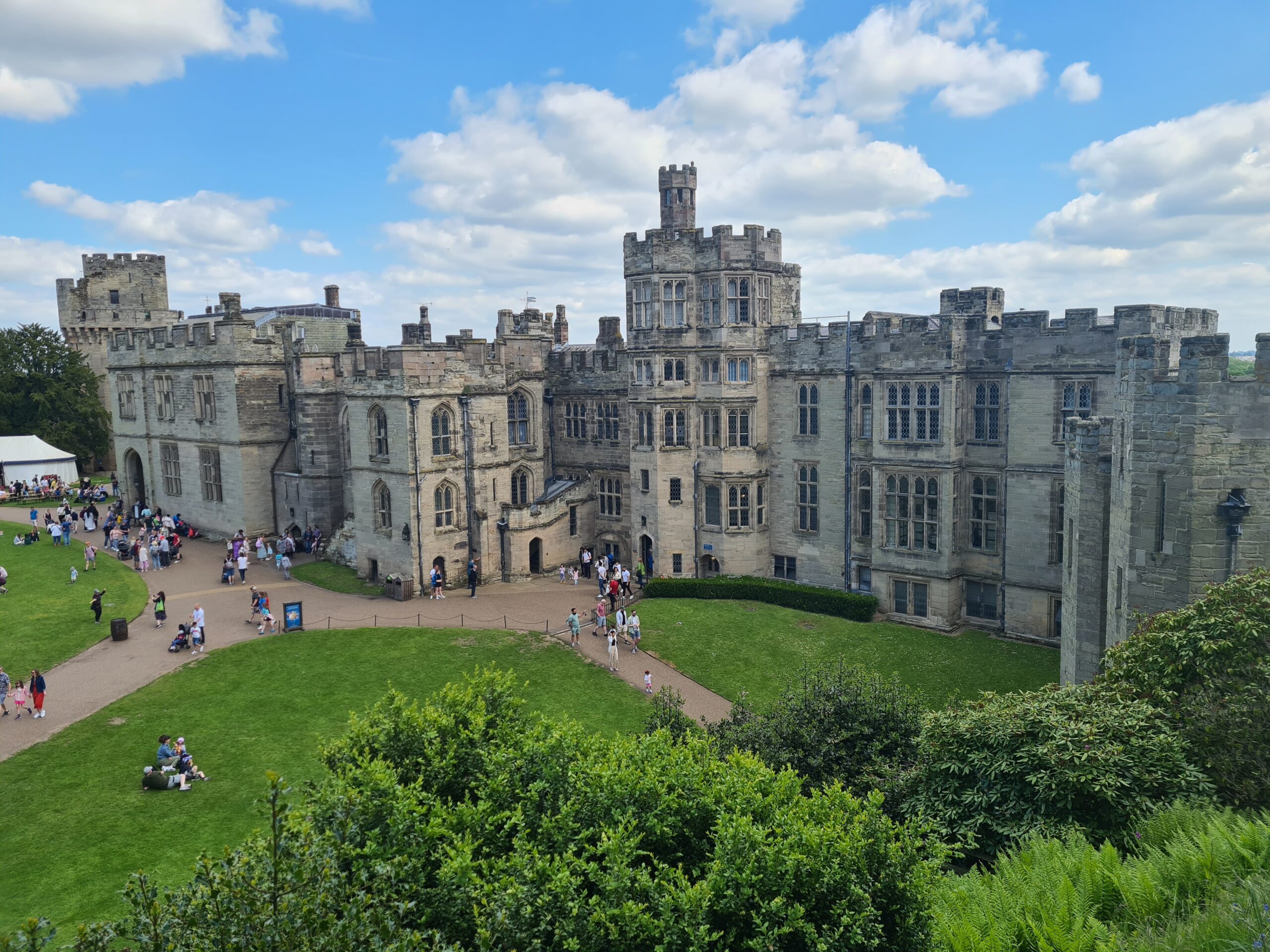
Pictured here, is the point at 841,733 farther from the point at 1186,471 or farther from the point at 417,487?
the point at 417,487

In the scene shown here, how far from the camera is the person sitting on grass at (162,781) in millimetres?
24219

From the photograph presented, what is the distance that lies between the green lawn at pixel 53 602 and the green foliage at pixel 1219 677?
34.9 meters

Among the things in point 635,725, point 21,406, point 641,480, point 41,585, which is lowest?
point 635,725

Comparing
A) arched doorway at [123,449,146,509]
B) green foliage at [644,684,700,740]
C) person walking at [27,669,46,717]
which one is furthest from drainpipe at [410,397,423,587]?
arched doorway at [123,449,146,509]

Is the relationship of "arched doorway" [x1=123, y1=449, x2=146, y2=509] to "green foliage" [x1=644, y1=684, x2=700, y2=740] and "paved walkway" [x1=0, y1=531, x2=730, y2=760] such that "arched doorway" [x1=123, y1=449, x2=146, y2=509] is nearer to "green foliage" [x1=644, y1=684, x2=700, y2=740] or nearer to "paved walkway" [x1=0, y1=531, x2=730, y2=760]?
"paved walkway" [x1=0, y1=531, x2=730, y2=760]

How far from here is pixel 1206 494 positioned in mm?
20312

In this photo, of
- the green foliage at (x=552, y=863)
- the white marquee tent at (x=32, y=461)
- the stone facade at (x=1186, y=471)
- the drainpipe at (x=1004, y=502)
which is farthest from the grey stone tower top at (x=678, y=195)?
Result: the white marquee tent at (x=32, y=461)

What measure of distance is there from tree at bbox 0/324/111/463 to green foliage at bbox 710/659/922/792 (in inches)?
2745

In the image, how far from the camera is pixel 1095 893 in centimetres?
1231

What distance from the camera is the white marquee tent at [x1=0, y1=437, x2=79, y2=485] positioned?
62938mm

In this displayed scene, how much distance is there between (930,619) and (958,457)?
742 cm

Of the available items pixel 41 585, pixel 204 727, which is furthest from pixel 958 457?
pixel 41 585

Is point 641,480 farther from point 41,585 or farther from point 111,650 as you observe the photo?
point 41,585

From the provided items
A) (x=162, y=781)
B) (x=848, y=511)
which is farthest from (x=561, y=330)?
(x=162, y=781)
